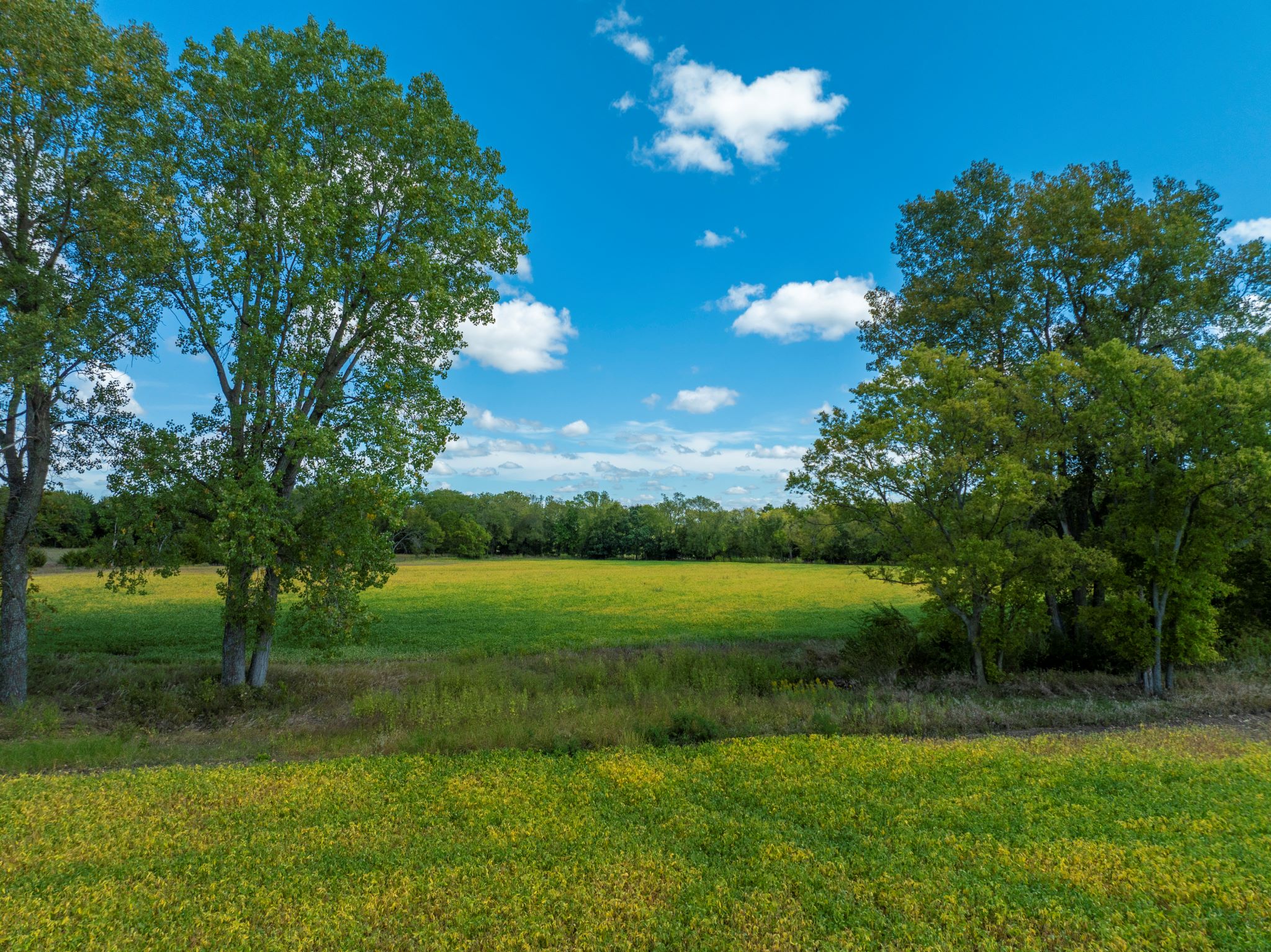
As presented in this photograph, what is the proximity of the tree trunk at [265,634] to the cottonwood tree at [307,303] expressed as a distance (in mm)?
60

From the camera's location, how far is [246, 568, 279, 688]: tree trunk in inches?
581

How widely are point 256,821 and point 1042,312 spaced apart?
2725 cm

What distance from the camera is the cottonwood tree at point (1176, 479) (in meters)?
14.3

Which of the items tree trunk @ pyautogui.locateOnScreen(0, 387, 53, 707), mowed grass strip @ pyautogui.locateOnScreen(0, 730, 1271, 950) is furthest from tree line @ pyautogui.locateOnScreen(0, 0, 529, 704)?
mowed grass strip @ pyautogui.locateOnScreen(0, 730, 1271, 950)

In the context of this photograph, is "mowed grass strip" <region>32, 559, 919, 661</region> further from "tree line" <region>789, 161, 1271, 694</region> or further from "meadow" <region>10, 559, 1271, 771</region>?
"tree line" <region>789, 161, 1271, 694</region>

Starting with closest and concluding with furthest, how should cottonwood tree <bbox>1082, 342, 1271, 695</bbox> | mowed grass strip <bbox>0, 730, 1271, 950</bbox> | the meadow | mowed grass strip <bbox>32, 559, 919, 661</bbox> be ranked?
mowed grass strip <bbox>0, 730, 1271, 950</bbox> → the meadow → cottonwood tree <bbox>1082, 342, 1271, 695</bbox> → mowed grass strip <bbox>32, 559, 919, 661</bbox>

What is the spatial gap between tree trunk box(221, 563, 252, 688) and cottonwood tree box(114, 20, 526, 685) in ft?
0.19

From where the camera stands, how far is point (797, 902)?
5.68 m

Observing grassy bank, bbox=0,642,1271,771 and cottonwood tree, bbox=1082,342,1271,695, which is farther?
cottonwood tree, bbox=1082,342,1271,695

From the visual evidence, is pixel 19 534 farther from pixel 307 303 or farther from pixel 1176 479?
pixel 1176 479

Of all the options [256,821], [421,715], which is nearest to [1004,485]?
[421,715]

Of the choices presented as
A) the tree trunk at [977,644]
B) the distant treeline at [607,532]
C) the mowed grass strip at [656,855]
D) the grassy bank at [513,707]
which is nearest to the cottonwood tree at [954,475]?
the tree trunk at [977,644]

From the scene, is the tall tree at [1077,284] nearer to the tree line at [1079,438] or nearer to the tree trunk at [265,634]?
the tree line at [1079,438]

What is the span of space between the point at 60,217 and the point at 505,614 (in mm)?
26475
